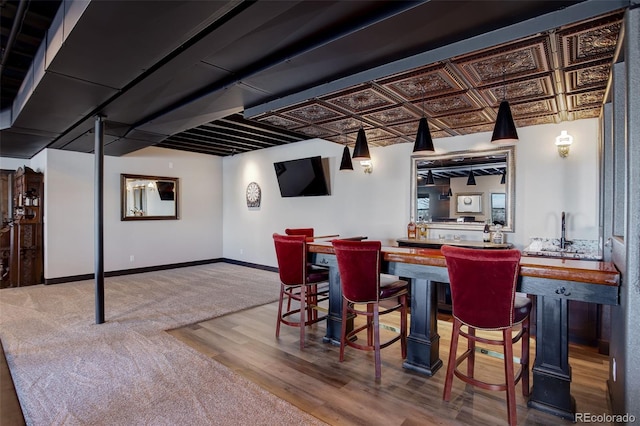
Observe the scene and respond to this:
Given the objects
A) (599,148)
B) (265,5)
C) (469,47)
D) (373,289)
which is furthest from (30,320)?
(599,148)

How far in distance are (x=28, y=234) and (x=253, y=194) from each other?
424 centimetres

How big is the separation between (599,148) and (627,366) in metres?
2.89

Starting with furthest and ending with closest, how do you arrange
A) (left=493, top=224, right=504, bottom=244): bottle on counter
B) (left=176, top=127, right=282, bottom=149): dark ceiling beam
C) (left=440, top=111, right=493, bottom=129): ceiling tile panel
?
(left=176, top=127, right=282, bottom=149): dark ceiling beam, (left=493, top=224, right=504, bottom=244): bottle on counter, (left=440, top=111, right=493, bottom=129): ceiling tile panel

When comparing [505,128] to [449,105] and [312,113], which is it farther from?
[312,113]

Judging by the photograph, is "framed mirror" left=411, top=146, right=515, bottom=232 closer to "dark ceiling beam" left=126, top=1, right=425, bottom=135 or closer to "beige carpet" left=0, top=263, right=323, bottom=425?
"beige carpet" left=0, top=263, right=323, bottom=425

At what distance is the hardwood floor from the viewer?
2170 mm

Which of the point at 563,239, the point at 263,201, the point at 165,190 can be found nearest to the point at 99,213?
the point at 165,190

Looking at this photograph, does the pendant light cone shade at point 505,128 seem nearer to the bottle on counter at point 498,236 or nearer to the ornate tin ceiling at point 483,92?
the ornate tin ceiling at point 483,92

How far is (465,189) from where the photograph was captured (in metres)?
4.73

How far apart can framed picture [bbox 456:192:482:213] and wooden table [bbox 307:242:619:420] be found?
2317 mm

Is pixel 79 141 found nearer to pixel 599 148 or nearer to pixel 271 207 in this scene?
pixel 271 207

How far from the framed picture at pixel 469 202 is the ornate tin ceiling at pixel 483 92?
888 millimetres

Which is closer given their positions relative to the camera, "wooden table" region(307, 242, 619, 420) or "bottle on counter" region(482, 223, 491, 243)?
"wooden table" region(307, 242, 619, 420)

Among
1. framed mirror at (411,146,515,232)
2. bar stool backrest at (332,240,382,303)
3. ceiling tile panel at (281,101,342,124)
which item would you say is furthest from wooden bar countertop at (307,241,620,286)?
framed mirror at (411,146,515,232)
